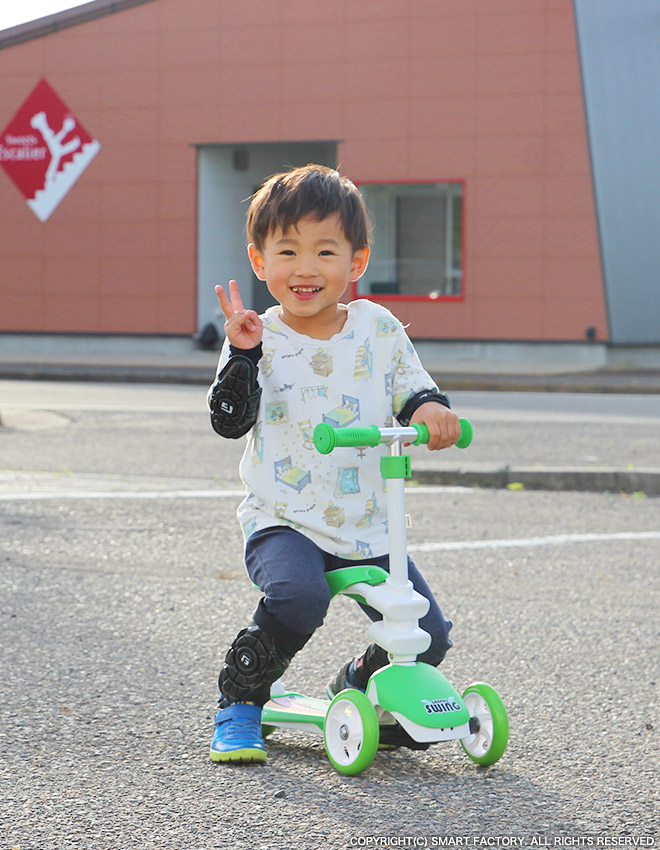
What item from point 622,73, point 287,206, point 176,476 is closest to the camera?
point 287,206

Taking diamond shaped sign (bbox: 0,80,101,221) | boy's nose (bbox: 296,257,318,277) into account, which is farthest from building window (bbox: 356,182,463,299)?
boy's nose (bbox: 296,257,318,277)

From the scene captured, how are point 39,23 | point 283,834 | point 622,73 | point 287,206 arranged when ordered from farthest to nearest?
point 39,23, point 622,73, point 287,206, point 283,834

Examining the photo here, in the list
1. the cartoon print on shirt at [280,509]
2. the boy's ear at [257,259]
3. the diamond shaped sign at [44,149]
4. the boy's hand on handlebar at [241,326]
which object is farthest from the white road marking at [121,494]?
the diamond shaped sign at [44,149]

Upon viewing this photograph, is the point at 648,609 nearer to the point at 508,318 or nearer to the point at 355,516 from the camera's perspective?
the point at 355,516

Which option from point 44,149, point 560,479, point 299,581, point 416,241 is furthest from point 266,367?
point 44,149

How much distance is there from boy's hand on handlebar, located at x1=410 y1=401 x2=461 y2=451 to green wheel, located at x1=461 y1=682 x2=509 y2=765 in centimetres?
62

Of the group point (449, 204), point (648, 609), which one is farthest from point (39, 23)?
point (648, 609)

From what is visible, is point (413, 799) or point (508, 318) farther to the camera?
point (508, 318)

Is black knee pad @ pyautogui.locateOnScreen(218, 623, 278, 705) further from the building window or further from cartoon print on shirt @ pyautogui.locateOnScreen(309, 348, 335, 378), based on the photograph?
the building window

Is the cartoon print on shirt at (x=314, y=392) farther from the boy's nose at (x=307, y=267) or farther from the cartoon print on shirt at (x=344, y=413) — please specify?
the boy's nose at (x=307, y=267)

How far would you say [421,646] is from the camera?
3.28 m

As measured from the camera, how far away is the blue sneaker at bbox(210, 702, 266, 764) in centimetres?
336

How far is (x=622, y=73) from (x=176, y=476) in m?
17.5

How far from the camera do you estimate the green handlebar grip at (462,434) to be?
3236mm
